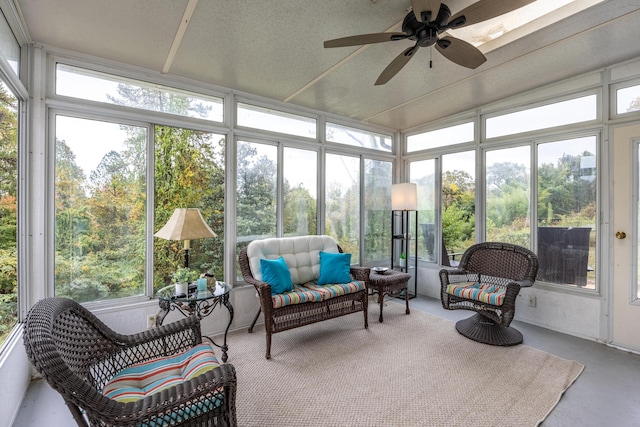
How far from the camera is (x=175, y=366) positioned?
5.34 feet

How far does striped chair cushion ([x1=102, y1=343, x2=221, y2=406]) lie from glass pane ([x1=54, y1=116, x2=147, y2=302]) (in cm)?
137

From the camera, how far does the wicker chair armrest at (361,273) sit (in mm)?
3254

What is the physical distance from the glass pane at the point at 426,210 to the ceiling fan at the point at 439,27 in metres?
2.55

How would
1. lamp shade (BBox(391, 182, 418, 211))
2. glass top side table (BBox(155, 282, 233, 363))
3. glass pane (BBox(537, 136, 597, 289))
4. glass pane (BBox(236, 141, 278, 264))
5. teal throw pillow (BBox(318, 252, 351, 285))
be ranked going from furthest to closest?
lamp shade (BBox(391, 182, 418, 211))
glass pane (BBox(236, 141, 278, 264))
teal throw pillow (BBox(318, 252, 351, 285))
glass pane (BBox(537, 136, 597, 289))
glass top side table (BBox(155, 282, 233, 363))

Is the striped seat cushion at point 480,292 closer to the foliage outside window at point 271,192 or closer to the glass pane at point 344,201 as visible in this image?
the glass pane at point 344,201

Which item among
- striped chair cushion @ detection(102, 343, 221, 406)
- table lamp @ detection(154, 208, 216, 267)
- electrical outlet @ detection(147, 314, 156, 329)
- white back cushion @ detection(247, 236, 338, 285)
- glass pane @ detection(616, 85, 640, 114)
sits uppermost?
glass pane @ detection(616, 85, 640, 114)

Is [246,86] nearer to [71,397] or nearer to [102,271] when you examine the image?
[102,271]

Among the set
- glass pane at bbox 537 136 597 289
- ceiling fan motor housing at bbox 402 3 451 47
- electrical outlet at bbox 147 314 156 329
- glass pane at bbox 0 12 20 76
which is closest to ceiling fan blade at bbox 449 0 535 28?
ceiling fan motor housing at bbox 402 3 451 47

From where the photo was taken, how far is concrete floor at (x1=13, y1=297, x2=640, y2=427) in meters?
1.82

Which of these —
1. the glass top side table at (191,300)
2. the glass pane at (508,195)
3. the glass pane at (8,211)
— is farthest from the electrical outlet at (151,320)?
the glass pane at (508,195)

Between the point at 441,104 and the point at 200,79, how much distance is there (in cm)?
298

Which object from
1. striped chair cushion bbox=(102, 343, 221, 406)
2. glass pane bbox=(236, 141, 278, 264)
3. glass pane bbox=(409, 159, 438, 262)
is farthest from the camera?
glass pane bbox=(409, 159, 438, 262)

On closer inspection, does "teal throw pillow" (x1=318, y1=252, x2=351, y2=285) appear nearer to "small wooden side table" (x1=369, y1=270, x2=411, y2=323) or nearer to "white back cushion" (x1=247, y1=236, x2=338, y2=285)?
"white back cushion" (x1=247, y1=236, x2=338, y2=285)

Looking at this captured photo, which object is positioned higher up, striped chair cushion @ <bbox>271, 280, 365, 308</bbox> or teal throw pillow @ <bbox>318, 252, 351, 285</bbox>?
teal throw pillow @ <bbox>318, 252, 351, 285</bbox>
